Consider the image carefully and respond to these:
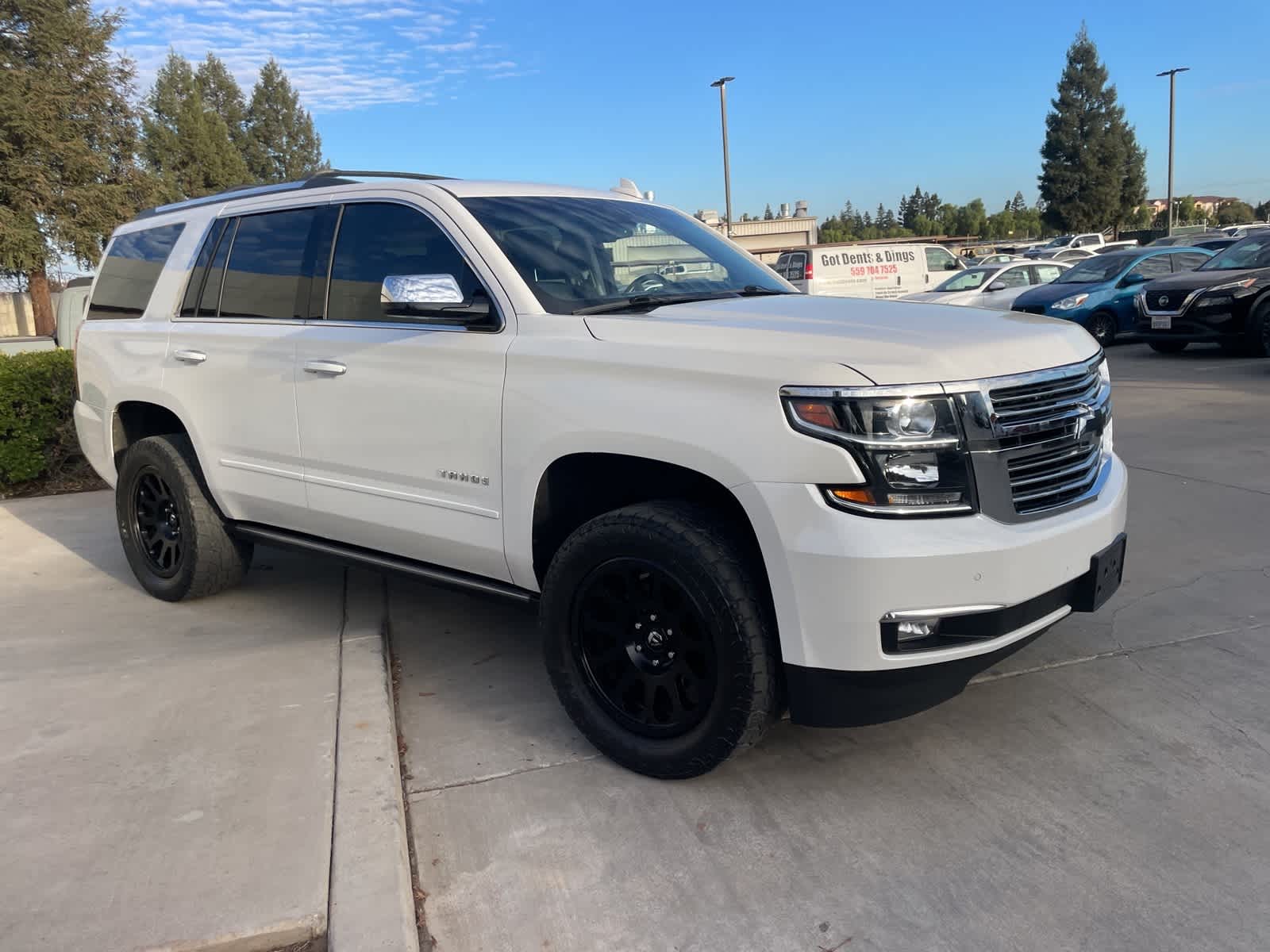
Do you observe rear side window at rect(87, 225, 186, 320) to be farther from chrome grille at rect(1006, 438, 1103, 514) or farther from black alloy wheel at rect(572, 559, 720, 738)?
chrome grille at rect(1006, 438, 1103, 514)

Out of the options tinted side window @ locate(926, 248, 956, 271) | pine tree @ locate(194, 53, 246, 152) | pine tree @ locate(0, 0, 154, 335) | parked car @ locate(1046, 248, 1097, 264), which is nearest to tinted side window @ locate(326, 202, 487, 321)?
tinted side window @ locate(926, 248, 956, 271)

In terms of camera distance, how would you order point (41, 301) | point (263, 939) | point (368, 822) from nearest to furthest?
point (263, 939)
point (368, 822)
point (41, 301)

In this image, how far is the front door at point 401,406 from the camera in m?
3.50

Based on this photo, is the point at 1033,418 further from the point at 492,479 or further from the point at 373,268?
the point at 373,268

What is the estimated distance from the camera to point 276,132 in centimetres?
5284

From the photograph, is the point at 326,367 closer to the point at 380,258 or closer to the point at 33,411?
the point at 380,258

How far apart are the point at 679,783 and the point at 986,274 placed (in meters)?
17.2

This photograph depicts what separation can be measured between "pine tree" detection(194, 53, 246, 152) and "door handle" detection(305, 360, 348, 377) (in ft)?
168

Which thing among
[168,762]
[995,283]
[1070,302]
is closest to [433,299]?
[168,762]

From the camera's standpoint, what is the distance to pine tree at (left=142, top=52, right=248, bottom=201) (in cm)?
4238

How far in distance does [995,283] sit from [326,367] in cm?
1677

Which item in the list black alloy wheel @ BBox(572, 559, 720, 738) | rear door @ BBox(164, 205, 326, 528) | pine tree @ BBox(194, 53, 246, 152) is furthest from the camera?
pine tree @ BBox(194, 53, 246, 152)

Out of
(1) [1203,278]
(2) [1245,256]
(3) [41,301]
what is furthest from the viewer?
(3) [41,301]

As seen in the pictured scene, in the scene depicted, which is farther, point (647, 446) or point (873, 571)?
point (647, 446)
